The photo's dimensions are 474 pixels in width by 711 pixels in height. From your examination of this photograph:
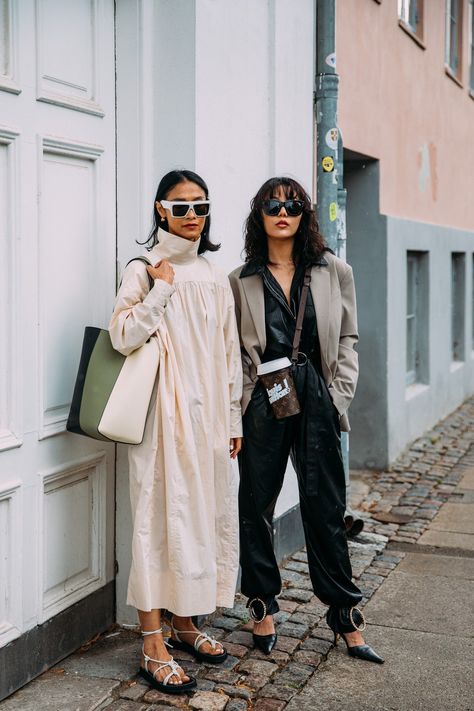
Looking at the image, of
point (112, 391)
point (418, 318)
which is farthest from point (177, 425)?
point (418, 318)

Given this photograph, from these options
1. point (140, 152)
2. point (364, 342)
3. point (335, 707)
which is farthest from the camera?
point (364, 342)

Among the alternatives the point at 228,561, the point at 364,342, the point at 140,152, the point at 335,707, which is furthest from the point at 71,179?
the point at 364,342

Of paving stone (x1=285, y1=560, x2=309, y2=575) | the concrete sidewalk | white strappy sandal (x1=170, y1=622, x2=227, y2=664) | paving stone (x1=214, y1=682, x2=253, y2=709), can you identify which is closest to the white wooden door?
the concrete sidewalk

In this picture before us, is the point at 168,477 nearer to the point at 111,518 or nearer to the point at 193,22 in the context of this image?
the point at 111,518

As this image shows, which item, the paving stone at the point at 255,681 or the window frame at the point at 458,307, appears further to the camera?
the window frame at the point at 458,307

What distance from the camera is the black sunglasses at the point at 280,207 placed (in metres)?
4.08

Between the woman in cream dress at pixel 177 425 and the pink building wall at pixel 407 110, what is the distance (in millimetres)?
3869

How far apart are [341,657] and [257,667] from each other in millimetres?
393

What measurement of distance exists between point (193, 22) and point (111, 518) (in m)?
2.27

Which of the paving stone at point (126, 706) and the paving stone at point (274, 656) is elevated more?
the paving stone at point (274, 656)

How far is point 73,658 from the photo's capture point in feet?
13.6

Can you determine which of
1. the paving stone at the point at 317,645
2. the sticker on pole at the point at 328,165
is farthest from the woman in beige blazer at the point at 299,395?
the sticker on pole at the point at 328,165

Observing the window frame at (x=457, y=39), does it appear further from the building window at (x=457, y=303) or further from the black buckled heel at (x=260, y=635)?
the black buckled heel at (x=260, y=635)

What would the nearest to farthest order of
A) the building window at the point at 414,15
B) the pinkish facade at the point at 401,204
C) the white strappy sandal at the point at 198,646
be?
the white strappy sandal at the point at 198,646
the pinkish facade at the point at 401,204
the building window at the point at 414,15
